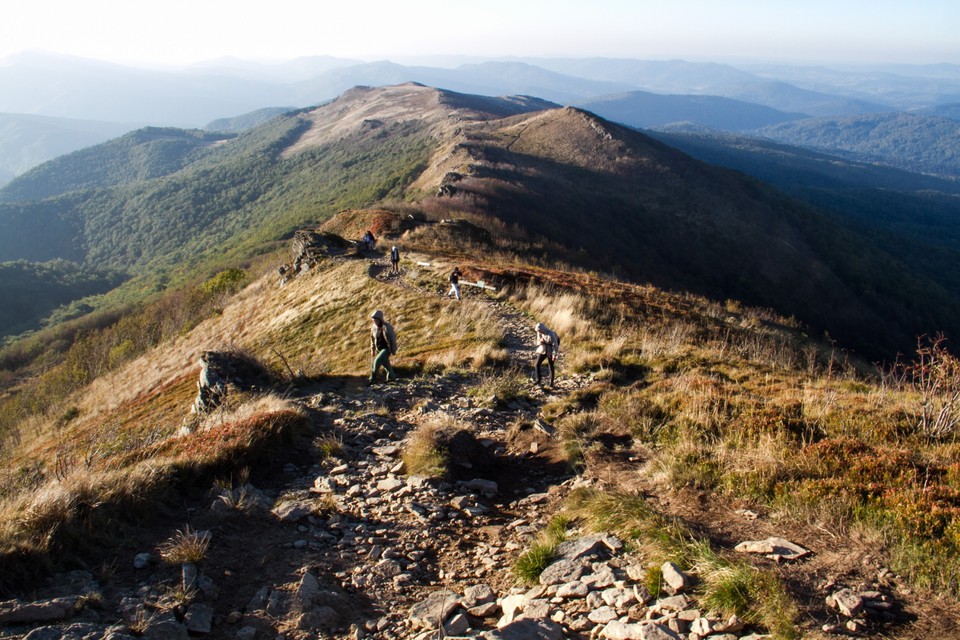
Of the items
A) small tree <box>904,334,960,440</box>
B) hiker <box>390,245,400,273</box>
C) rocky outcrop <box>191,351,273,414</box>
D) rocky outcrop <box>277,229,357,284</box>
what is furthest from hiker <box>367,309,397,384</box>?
rocky outcrop <box>277,229,357,284</box>

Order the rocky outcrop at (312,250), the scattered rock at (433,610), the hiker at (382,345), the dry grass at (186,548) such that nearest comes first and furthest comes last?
1. the scattered rock at (433,610)
2. the dry grass at (186,548)
3. the hiker at (382,345)
4. the rocky outcrop at (312,250)

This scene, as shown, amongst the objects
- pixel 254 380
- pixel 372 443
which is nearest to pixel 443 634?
pixel 372 443

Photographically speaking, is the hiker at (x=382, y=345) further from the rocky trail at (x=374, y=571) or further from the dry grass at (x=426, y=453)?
the dry grass at (x=426, y=453)

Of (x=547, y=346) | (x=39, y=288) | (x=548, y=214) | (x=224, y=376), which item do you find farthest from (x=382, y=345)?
(x=39, y=288)

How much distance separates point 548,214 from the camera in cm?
5859

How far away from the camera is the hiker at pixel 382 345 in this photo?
440 inches

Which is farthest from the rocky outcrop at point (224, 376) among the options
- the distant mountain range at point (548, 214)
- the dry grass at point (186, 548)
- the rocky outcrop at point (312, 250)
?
the distant mountain range at point (548, 214)

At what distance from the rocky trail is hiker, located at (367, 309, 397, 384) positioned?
3400mm

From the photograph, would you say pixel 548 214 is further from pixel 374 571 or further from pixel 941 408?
pixel 374 571

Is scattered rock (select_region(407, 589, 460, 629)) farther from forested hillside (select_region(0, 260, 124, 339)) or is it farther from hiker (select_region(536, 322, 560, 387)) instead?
forested hillside (select_region(0, 260, 124, 339))

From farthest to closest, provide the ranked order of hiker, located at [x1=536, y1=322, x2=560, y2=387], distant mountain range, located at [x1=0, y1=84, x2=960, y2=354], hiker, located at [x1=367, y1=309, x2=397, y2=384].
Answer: distant mountain range, located at [x1=0, y1=84, x2=960, y2=354], hiker, located at [x1=367, y1=309, x2=397, y2=384], hiker, located at [x1=536, y1=322, x2=560, y2=387]

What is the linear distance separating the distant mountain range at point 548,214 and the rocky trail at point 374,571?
3385 cm

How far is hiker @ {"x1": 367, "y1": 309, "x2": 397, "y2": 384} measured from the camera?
11.2m

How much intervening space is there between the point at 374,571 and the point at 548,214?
55772 millimetres
